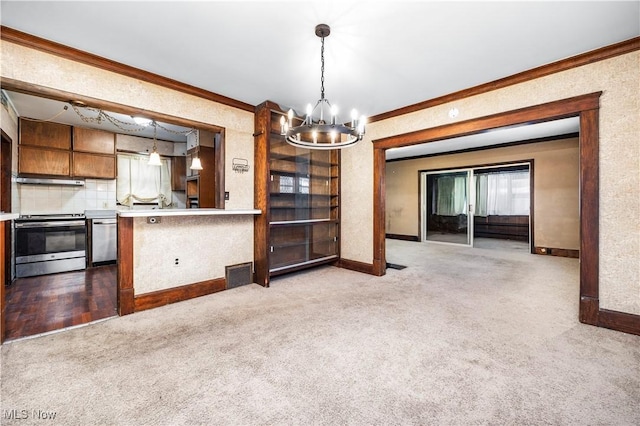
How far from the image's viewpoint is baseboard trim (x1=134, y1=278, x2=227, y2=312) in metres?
2.94

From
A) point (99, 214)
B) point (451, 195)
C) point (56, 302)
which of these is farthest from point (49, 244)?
point (451, 195)

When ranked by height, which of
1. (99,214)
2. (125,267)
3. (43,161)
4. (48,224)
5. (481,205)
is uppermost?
(43,161)

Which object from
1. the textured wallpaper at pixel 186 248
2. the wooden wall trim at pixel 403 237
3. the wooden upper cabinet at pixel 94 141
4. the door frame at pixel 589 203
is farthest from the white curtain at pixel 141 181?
the door frame at pixel 589 203

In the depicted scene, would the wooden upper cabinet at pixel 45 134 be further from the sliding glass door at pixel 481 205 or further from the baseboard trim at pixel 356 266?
the sliding glass door at pixel 481 205

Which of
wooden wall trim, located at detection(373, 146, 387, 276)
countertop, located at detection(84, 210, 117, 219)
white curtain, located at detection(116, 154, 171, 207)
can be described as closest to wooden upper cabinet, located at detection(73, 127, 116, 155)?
white curtain, located at detection(116, 154, 171, 207)

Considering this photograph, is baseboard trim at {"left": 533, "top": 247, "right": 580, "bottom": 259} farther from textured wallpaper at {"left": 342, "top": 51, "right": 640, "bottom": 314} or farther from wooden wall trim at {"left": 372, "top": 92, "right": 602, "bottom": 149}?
wooden wall trim at {"left": 372, "top": 92, "right": 602, "bottom": 149}

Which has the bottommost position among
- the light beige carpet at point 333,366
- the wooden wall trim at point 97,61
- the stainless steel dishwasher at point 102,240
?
the light beige carpet at point 333,366

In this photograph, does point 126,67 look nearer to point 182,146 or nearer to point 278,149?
point 278,149

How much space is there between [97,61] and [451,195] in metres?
8.58

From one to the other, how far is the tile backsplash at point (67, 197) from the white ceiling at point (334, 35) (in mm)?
3589

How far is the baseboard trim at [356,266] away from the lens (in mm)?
4443

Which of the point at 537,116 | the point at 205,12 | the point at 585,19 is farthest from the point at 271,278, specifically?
the point at 585,19

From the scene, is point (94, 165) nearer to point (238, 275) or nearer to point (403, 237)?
point (238, 275)

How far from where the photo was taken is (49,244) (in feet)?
13.8
